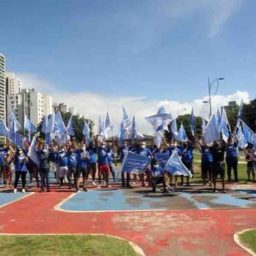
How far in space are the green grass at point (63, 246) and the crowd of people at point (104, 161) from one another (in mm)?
8168

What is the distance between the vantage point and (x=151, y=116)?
842 inches

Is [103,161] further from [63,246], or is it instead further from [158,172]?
[63,246]

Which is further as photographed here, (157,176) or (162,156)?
(162,156)

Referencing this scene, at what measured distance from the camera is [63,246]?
916 cm

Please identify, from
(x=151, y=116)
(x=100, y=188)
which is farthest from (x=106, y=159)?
(x=151, y=116)

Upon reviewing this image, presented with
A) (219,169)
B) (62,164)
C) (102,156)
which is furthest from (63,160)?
(219,169)

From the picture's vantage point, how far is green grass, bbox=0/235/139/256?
879 cm

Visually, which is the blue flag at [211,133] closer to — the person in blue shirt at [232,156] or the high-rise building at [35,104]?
the person in blue shirt at [232,156]

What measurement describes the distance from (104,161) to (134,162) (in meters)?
1.85

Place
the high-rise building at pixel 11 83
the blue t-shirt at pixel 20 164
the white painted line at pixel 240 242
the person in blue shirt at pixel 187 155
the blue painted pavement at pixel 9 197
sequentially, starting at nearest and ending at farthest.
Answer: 1. the white painted line at pixel 240 242
2. the blue painted pavement at pixel 9 197
3. the blue t-shirt at pixel 20 164
4. the person in blue shirt at pixel 187 155
5. the high-rise building at pixel 11 83

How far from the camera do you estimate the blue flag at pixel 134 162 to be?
18.9 meters

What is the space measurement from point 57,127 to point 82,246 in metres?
16.0

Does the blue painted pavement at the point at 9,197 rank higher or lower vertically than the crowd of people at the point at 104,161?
lower

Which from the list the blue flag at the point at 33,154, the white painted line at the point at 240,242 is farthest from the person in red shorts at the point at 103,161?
the white painted line at the point at 240,242
